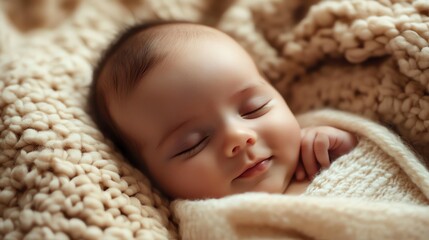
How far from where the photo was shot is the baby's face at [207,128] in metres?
1.03

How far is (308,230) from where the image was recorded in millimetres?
908

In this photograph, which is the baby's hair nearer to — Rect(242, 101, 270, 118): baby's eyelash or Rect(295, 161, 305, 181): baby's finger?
Rect(242, 101, 270, 118): baby's eyelash

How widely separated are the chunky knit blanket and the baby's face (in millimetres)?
67

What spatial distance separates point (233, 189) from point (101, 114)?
1.25ft

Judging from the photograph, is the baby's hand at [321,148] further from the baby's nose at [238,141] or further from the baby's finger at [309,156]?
the baby's nose at [238,141]

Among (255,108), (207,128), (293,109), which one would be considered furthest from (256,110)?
(293,109)

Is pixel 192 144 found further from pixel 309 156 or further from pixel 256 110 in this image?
pixel 309 156

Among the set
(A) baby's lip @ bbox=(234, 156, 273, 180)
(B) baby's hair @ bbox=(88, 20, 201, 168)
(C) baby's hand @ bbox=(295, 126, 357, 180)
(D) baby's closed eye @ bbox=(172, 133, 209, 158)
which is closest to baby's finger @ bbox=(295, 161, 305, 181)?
(C) baby's hand @ bbox=(295, 126, 357, 180)

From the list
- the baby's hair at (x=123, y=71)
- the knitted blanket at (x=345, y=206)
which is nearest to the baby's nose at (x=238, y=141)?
the knitted blanket at (x=345, y=206)

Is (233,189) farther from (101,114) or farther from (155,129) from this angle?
(101,114)

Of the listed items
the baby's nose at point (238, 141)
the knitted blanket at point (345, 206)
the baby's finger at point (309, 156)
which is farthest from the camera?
the baby's finger at point (309, 156)

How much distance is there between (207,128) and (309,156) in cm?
24

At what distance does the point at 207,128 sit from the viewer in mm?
1058

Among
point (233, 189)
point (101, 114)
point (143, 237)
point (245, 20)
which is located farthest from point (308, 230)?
point (245, 20)
